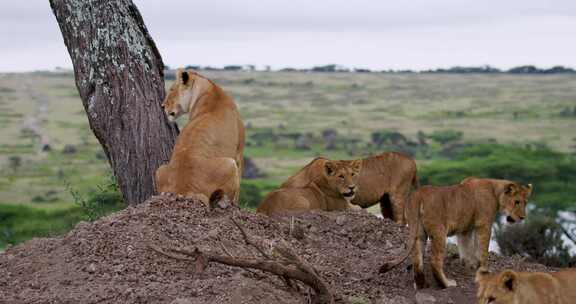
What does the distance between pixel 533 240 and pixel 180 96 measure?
10148 millimetres

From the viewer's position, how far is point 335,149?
5862 centimetres

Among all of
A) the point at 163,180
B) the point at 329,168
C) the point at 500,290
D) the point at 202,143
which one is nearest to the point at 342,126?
the point at 329,168

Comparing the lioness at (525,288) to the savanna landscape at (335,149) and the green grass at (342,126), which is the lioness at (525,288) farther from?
the green grass at (342,126)

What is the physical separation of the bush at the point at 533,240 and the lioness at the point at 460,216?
30.9 ft

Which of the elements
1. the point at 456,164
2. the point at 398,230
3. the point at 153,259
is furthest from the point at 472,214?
the point at 456,164

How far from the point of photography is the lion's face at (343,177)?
11.4 meters

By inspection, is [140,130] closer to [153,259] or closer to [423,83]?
[153,259]

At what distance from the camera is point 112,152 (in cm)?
1052

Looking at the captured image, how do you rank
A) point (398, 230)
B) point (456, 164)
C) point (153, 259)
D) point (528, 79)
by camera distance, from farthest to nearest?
1. point (528, 79)
2. point (456, 164)
3. point (398, 230)
4. point (153, 259)

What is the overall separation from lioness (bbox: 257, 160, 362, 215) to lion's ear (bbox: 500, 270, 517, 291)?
13.4 ft

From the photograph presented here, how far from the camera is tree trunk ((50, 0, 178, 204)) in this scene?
10.4 m

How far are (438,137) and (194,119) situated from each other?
54807mm

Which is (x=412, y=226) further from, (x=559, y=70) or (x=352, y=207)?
(x=559, y=70)

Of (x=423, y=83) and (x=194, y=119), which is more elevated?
(x=194, y=119)
